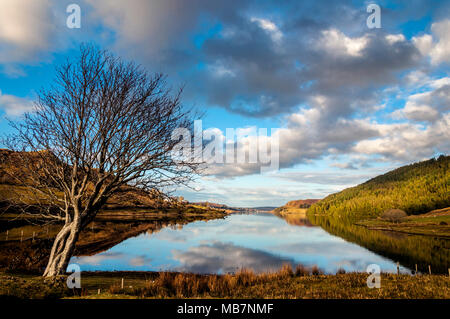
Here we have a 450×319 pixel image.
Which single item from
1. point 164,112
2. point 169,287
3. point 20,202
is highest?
point 164,112

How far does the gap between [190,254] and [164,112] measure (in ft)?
126

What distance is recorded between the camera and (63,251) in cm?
1446

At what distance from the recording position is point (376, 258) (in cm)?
4891

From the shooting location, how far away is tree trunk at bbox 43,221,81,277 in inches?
559

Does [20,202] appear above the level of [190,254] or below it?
above

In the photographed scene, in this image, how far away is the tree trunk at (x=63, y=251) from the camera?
14.2 meters
